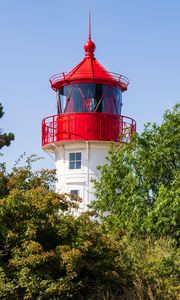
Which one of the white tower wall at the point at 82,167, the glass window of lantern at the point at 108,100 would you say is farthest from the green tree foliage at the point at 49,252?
the glass window of lantern at the point at 108,100

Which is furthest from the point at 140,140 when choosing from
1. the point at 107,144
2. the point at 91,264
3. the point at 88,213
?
the point at 91,264

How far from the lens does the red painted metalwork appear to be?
32.3 meters

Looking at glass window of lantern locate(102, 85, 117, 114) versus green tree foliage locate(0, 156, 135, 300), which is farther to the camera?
glass window of lantern locate(102, 85, 117, 114)

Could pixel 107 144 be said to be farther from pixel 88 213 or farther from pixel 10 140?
pixel 88 213

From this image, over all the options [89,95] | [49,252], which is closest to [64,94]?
[89,95]

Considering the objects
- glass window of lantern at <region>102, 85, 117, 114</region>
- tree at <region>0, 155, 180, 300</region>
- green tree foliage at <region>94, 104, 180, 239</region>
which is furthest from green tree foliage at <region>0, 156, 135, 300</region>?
glass window of lantern at <region>102, 85, 117, 114</region>

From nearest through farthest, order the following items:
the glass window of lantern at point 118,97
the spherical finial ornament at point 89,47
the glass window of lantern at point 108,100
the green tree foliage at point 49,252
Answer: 1. the green tree foliage at point 49,252
2. the glass window of lantern at point 108,100
3. the glass window of lantern at point 118,97
4. the spherical finial ornament at point 89,47

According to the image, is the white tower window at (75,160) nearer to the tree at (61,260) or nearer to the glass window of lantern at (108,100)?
the glass window of lantern at (108,100)

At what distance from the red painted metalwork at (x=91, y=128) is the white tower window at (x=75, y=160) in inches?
30.4

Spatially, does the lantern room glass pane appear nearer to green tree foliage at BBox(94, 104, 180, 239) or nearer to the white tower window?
the white tower window

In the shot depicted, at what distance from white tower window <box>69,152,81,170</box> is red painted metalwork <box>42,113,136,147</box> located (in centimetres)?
77

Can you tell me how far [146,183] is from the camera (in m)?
27.5

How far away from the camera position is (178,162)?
27.5 metres

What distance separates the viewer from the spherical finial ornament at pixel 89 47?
3434 cm
